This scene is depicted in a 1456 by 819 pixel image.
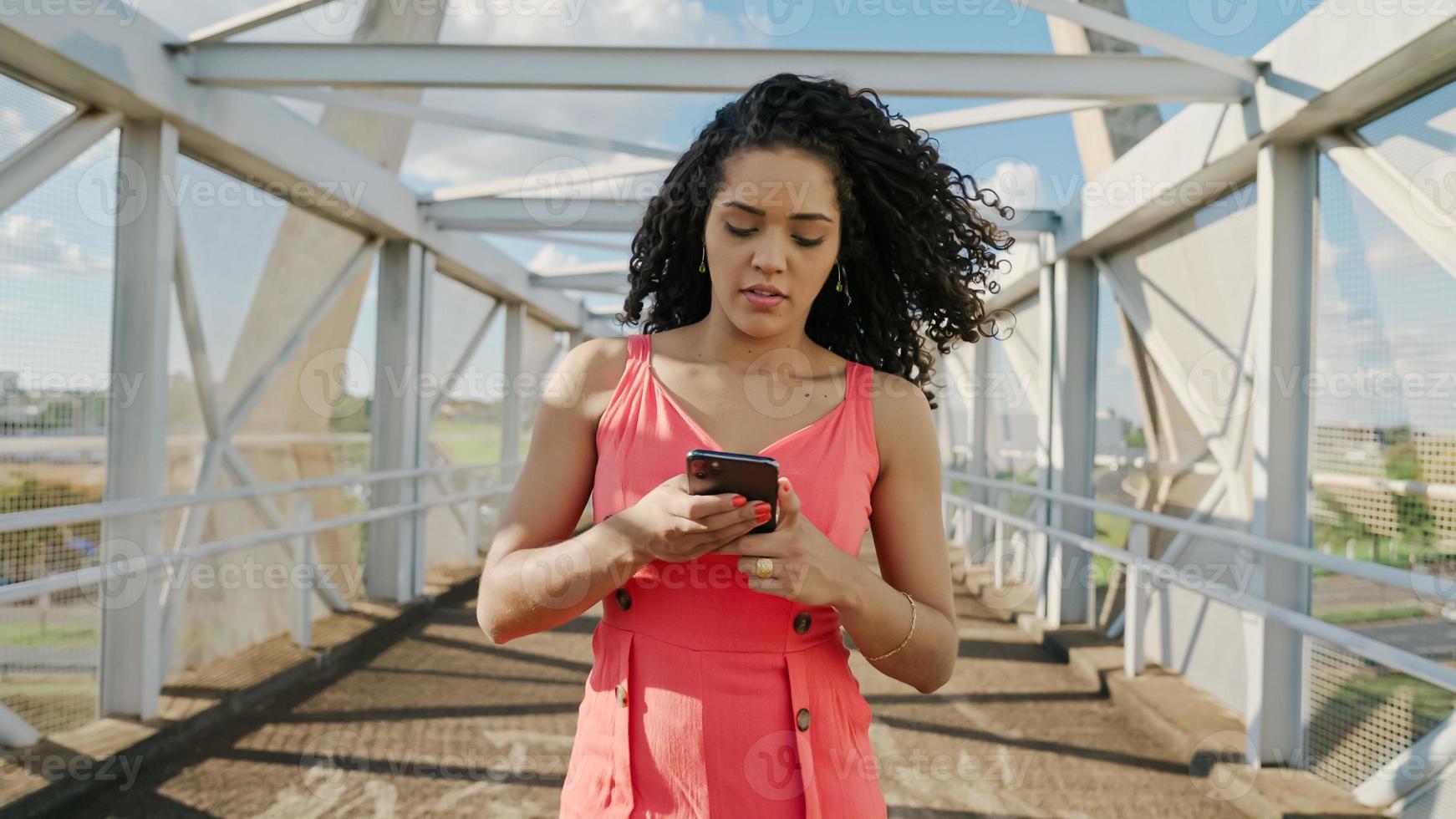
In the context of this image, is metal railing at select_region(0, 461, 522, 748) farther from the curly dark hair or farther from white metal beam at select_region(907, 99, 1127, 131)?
white metal beam at select_region(907, 99, 1127, 131)

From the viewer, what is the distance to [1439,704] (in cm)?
304

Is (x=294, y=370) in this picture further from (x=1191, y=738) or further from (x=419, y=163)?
(x=1191, y=738)

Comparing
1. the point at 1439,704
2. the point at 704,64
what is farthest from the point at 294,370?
the point at 1439,704

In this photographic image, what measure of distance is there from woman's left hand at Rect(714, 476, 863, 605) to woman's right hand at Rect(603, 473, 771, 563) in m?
0.03

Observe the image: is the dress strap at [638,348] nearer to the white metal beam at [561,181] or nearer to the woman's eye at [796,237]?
the woman's eye at [796,237]

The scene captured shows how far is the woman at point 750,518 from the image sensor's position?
3.60ft

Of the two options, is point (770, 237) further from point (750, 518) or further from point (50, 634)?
point (50, 634)

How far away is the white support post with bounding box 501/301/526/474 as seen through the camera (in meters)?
10.6

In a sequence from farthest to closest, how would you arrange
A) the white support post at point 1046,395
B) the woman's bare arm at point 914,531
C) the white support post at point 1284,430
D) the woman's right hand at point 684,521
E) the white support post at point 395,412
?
the white support post at point 395,412, the white support post at point 1046,395, the white support post at point 1284,430, the woman's bare arm at point 914,531, the woman's right hand at point 684,521

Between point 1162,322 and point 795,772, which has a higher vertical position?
point 1162,322

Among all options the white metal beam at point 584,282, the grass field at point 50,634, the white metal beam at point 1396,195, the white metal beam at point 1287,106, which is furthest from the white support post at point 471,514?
the white metal beam at point 1396,195

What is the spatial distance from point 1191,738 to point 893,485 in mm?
3645

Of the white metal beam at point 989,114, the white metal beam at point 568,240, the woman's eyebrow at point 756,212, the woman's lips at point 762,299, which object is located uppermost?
the white metal beam at point 989,114

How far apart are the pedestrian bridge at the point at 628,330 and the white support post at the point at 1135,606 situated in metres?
0.03
